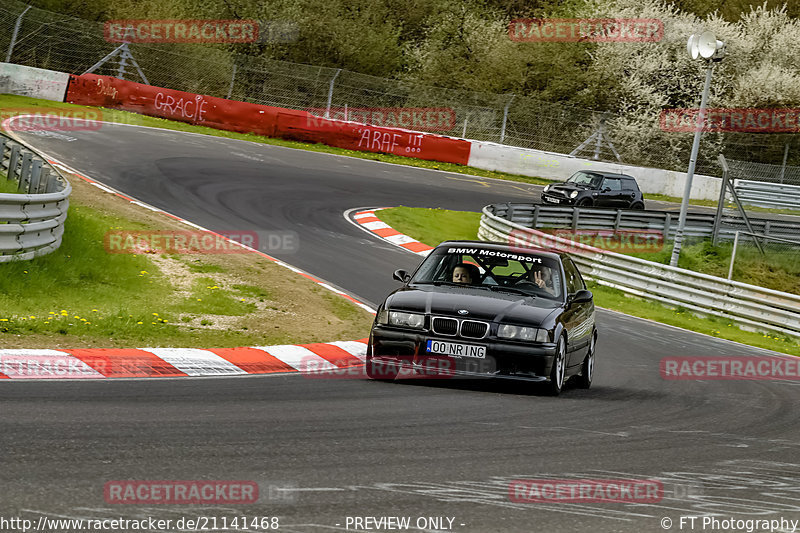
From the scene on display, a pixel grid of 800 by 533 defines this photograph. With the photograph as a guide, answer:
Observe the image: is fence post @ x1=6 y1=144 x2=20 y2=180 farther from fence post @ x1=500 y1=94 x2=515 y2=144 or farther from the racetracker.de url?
fence post @ x1=500 y1=94 x2=515 y2=144

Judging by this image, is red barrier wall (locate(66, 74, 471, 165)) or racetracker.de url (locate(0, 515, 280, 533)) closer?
racetracker.de url (locate(0, 515, 280, 533))

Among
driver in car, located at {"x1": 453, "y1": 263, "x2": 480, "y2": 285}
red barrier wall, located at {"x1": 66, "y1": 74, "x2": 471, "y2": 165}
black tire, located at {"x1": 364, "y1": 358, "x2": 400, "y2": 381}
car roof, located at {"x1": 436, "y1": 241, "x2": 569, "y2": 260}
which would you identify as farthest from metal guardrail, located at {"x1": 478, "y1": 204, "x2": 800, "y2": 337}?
red barrier wall, located at {"x1": 66, "y1": 74, "x2": 471, "y2": 165}

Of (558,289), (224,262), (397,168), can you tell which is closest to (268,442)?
(558,289)

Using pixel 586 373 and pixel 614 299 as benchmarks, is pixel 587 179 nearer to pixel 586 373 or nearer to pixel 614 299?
pixel 614 299

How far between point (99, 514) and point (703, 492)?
11.4ft

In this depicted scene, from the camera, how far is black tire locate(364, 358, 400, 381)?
9297 mm

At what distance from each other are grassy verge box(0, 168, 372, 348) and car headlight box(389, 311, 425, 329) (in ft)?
7.21

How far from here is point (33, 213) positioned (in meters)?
12.2

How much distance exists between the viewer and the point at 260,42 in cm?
4484

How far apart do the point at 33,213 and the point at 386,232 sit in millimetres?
11504

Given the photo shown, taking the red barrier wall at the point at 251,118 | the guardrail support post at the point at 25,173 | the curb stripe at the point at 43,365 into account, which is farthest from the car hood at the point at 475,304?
the red barrier wall at the point at 251,118

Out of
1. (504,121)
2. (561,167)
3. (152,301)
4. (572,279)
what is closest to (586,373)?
(572,279)

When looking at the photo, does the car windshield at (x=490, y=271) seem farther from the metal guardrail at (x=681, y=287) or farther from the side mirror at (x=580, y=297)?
the metal guardrail at (x=681, y=287)

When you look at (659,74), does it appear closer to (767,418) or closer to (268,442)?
(767,418)
